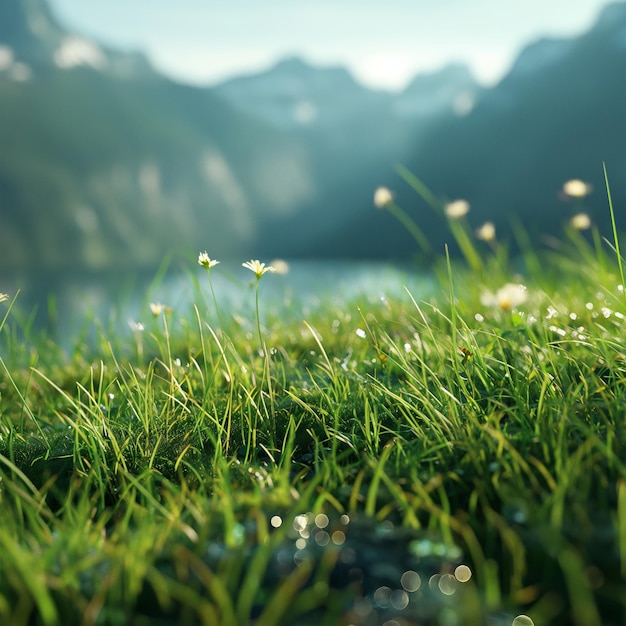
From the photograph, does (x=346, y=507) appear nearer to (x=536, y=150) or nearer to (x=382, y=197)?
(x=382, y=197)

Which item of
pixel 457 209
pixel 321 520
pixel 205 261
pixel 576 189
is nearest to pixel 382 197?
pixel 457 209

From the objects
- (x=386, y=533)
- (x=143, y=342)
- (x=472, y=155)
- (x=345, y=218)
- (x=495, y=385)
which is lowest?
(x=345, y=218)

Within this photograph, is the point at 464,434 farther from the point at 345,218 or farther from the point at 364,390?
the point at 345,218

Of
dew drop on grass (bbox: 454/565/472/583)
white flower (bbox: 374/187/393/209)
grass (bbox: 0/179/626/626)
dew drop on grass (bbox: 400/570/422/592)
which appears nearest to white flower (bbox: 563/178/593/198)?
white flower (bbox: 374/187/393/209)

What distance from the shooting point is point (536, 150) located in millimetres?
168625

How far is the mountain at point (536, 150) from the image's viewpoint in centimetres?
14662

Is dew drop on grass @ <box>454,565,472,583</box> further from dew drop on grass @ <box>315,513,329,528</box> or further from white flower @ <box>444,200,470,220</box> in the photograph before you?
white flower @ <box>444,200,470,220</box>

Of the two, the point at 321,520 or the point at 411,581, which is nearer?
the point at 411,581

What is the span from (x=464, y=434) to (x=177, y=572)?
116 centimetres

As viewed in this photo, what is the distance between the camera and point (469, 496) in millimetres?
2160

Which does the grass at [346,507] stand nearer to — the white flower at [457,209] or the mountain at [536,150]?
the white flower at [457,209]

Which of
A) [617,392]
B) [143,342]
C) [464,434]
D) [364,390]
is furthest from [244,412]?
[143,342]

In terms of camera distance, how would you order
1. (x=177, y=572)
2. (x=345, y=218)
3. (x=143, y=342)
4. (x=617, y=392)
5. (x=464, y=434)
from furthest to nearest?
(x=345, y=218) → (x=143, y=342) → (x=617, y=392) → (x=464, y=434) → (x=177, y=572)

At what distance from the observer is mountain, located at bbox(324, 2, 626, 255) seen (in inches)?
5773
